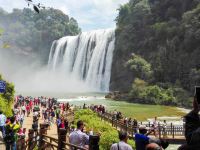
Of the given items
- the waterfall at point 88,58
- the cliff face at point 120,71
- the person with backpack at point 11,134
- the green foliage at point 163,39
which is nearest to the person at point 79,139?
the person with backpack at point 11,134

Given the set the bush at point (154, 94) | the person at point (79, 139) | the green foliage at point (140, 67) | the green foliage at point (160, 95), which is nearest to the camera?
the person at point (79, 139)

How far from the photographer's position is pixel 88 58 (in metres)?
83.9

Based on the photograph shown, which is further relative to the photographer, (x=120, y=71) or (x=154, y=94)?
(x=120, y=71)

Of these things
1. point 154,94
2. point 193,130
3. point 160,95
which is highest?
point 154,94

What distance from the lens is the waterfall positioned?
258ft

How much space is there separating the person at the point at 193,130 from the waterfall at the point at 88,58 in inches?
2895

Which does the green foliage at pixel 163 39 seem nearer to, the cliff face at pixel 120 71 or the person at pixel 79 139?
the cliff face at pixel 120 71

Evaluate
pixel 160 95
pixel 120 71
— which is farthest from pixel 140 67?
pixel 160 95

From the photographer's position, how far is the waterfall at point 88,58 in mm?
78750

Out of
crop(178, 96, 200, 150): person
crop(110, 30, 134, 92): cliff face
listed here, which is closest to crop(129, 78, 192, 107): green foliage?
crop(110, 30, 134, 92): cliff face

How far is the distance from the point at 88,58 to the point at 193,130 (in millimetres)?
80438

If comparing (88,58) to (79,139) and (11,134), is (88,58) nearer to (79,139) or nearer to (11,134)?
(11,134)

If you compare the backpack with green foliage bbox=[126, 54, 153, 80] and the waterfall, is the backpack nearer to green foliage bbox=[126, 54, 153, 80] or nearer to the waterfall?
green foliage bbox=[126, 54, 153, 80]

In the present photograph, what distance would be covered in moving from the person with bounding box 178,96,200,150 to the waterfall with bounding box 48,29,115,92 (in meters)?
73.5
